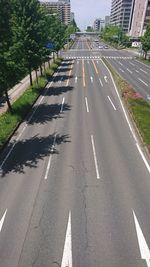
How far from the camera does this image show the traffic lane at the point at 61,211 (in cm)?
1136

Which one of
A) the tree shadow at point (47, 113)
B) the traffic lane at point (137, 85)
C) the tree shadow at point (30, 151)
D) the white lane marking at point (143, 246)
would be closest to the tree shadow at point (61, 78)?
the traffic lane at point (137, 85)

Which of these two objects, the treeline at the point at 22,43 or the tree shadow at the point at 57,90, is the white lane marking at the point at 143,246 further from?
the tree shadow at the point at 57,90

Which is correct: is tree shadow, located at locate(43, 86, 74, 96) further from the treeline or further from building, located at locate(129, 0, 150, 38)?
building, located at locate(129, 0, 150, 38)

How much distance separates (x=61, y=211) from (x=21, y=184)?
4048 mm

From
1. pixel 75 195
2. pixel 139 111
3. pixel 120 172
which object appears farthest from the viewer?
pixel 139 111

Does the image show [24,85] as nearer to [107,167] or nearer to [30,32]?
[30,32]

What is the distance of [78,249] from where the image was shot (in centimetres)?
1152

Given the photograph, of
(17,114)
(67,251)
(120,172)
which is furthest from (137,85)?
(67,251)

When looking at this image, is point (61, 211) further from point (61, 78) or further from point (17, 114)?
point (61, 78)

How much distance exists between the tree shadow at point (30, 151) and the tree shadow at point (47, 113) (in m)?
4.77

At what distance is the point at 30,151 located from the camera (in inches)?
841

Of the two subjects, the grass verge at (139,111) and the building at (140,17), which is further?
the building at (140,17)

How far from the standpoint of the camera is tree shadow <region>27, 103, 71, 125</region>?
28772mm

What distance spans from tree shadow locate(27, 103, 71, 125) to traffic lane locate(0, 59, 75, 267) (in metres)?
2.76
